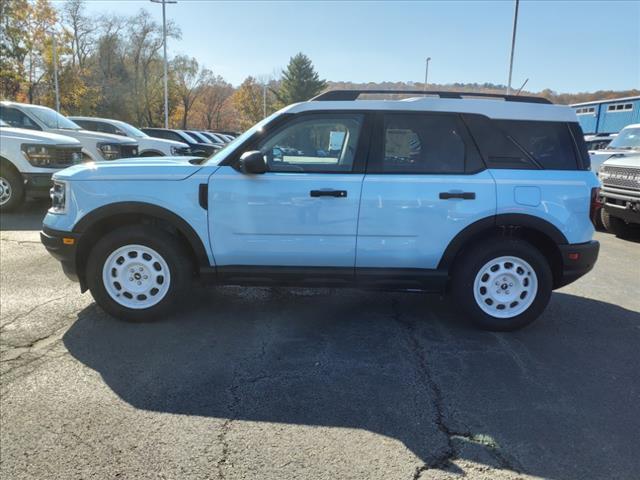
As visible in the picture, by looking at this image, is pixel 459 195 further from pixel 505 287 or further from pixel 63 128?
pixel 63 128

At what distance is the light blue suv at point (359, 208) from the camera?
3.92 m

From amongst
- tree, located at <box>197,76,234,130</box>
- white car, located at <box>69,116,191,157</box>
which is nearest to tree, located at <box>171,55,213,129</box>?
tree, located at <box>197,76,234,130</box>

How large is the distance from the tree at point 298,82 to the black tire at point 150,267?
6453 centimetres

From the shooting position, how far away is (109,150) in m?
11.1

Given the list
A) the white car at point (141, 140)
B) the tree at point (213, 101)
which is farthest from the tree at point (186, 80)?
the white car at point (141, 140)

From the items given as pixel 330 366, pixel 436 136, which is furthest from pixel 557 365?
pixel 436 136

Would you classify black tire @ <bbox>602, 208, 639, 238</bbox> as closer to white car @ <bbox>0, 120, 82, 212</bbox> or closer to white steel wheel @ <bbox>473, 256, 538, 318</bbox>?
white steel wheel @ <bbox>473, 256, 538, 318</bbox>

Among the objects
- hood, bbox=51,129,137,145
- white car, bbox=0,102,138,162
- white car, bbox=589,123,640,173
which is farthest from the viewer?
hood, bbox=51,129,137,145

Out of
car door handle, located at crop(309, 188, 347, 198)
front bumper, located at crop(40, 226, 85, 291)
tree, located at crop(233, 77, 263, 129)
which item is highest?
tree, located at crop(233, 77, 263, 129)

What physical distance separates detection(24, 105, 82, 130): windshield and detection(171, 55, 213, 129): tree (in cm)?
5016

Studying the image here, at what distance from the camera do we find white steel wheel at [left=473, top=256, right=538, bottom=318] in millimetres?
4102

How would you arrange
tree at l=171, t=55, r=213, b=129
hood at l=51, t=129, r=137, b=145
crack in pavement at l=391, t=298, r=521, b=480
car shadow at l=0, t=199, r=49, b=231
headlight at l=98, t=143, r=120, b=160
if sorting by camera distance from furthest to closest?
1. tree at l=171, t=55, r=213, b=129
2. headlight at l=98, t=143, r=120, b=160
3. hood at l=51, t=129, r=137, b=145
4. car shadow at l=0, t=199, r=49, b=231
5. crack in pavement at l=391, t=298, r=521, b=480

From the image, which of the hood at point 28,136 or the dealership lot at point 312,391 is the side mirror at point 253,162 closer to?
the dealership lot at point 312,391

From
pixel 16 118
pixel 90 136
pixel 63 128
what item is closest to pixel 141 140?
pixel 90 136
